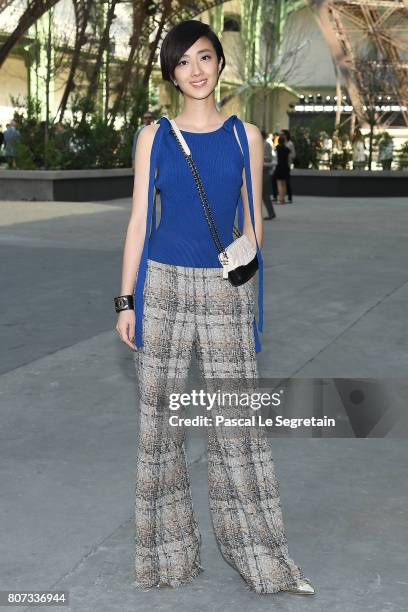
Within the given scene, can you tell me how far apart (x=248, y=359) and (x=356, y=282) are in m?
8.25

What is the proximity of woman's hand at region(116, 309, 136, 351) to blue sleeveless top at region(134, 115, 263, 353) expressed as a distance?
Result: 33 millimetres

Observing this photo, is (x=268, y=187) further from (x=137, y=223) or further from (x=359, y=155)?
(x=137, y=223)

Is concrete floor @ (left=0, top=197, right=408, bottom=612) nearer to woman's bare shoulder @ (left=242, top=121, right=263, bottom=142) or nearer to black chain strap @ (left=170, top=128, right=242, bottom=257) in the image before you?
black chain strap @ (left=170, top=128, right=242, bottom=257)

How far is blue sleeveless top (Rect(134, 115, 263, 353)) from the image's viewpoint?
3.44 meters

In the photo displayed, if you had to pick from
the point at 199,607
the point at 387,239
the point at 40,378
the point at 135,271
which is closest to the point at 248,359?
the point at 135,271

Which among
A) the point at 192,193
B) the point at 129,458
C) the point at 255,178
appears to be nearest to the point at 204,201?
the point at 192,193

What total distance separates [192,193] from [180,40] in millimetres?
472

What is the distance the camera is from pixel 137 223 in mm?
3512

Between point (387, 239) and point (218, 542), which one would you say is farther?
point (387, 239)

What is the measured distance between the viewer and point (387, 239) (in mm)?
17078

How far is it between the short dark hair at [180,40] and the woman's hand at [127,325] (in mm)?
757

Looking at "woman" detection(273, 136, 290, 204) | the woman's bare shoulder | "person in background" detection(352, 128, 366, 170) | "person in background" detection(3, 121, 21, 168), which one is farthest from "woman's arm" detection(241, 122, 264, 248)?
"person in background" detection(352, 128, 366, 170)

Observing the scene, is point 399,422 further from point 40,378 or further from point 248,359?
point 248,359

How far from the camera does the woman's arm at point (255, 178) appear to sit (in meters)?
3.54
